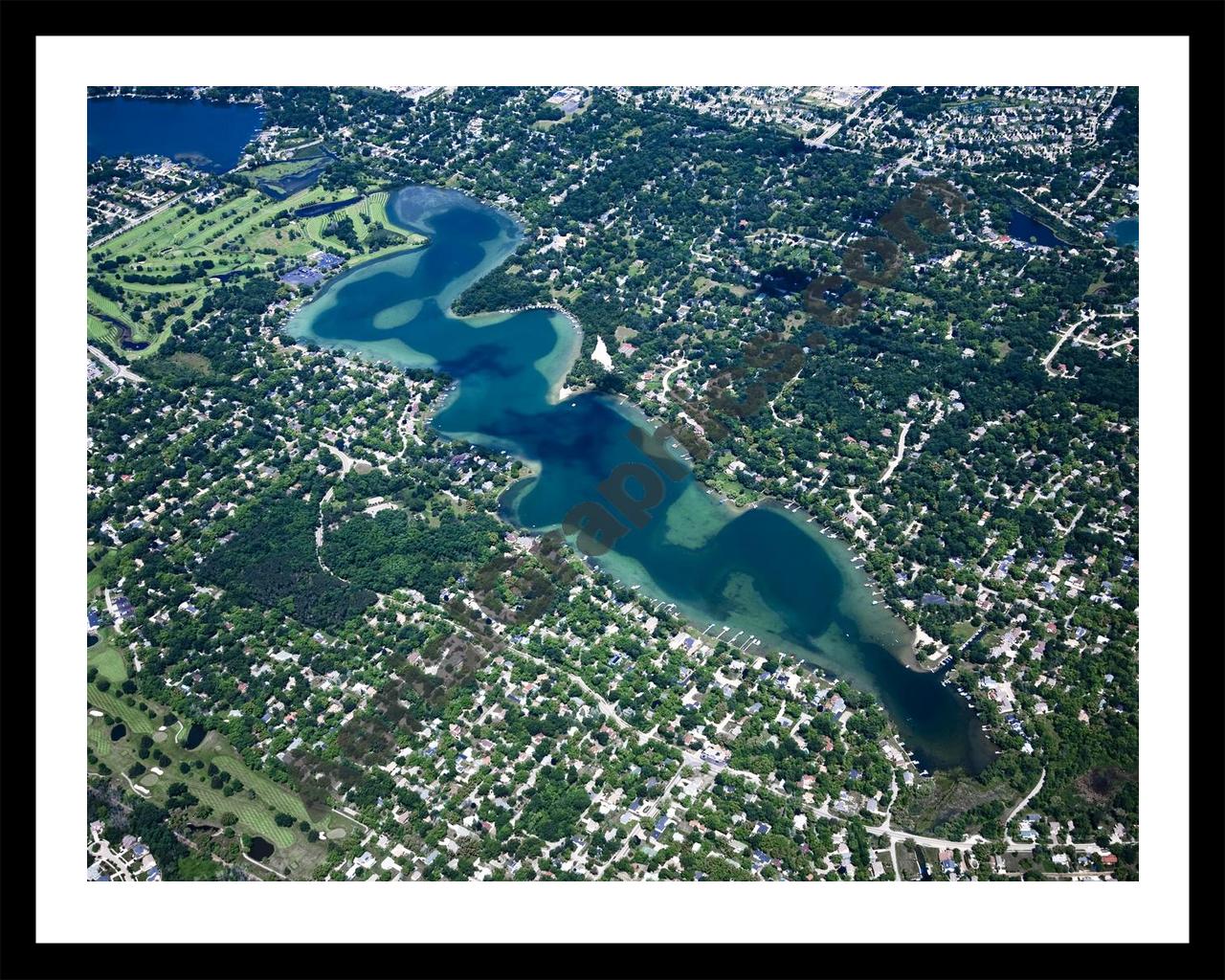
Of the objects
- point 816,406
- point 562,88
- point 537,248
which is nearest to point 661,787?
point 816,406

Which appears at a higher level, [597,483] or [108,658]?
[597,483]

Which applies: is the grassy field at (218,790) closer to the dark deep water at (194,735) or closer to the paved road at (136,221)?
the dark deep water at (194,735)

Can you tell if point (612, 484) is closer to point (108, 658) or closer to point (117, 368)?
point (108, 658)

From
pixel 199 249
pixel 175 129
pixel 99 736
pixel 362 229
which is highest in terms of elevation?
pixel 175 129

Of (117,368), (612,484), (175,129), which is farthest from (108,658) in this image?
(175,129)

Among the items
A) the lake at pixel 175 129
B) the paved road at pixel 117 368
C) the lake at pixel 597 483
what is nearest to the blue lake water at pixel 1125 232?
the lake at pixel 597 483
